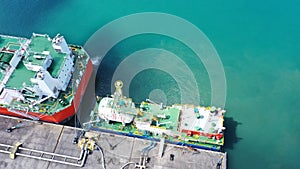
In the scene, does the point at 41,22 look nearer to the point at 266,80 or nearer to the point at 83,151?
the point at 83,151

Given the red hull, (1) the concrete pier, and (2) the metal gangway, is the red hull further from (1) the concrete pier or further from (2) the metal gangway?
(2) the metal gangway

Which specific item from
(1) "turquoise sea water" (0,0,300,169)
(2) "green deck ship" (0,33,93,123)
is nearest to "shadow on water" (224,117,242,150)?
(1) "turquoise sea water" (0,0,300,169)

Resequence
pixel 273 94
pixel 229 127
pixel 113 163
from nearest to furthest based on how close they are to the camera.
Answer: pixel 113 163 → pixel 229 127 → pixel 273 94

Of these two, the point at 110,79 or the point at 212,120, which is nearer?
the point at 212,120

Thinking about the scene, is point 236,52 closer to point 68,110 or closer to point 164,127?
point 164,127

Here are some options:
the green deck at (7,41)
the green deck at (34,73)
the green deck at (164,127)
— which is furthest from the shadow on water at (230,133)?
the green deck at (7,41)

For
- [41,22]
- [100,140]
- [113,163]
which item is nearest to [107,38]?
[41,22]
